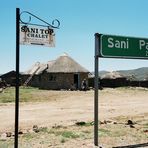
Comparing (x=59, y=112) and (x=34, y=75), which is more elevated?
(x=34, y=75)

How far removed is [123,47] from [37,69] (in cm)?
4779

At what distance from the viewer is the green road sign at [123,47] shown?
32.9 feet

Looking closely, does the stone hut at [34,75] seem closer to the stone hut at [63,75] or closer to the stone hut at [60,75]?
the stone hut at [60,75]

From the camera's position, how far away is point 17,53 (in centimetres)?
825

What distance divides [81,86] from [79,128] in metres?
37.2

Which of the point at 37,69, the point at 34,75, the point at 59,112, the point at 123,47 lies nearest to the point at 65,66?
the point at 34,75

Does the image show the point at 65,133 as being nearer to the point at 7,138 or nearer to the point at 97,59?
the point at 7,138

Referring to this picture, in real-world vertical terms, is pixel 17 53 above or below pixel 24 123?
above

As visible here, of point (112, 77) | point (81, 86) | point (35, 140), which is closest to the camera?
point (35, 140)

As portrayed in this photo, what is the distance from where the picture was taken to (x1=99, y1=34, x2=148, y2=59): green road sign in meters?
10.0

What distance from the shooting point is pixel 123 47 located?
33.9 feet

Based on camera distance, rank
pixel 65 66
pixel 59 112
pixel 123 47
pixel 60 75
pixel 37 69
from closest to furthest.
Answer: pixel 123 47 < pixel 59 112 < pixel 60 75 < pixel 65 66 < pixel 37 69

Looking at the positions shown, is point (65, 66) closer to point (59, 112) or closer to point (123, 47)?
point (59, 112)

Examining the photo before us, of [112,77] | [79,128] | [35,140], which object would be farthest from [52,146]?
[112,77]
